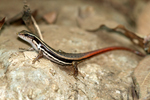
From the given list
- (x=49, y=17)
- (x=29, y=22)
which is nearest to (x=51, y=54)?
(x=29, y=22)

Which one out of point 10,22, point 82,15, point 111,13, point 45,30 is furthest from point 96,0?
point 10,22

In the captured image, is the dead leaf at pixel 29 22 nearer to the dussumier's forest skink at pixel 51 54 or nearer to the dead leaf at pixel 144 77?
the dussumier's forest skink at pixel 51 54

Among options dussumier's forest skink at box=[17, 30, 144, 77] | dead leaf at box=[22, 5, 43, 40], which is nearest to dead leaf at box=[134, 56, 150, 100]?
dussumier's forest skink at box=[17, 30, 144, 77]

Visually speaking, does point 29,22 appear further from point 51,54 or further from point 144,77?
point 144,77

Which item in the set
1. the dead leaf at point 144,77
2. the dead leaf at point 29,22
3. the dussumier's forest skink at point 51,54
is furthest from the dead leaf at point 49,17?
the dead leaf at point 144,77

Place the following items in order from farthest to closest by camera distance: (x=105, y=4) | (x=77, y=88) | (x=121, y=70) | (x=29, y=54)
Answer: (x=105, y=4), (x=121, y=70), (x=29, y=54), (x=77, y=88)

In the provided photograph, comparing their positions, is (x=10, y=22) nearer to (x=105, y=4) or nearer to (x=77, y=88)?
(x=77, y=88)

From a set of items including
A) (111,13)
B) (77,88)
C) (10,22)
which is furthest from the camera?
(111,13)

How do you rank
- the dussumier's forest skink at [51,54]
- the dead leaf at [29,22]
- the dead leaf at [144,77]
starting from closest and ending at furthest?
the dead leaf at [144,77] → the dussumier's forest skink at [51,54] → the dead leaf at [29,22]
